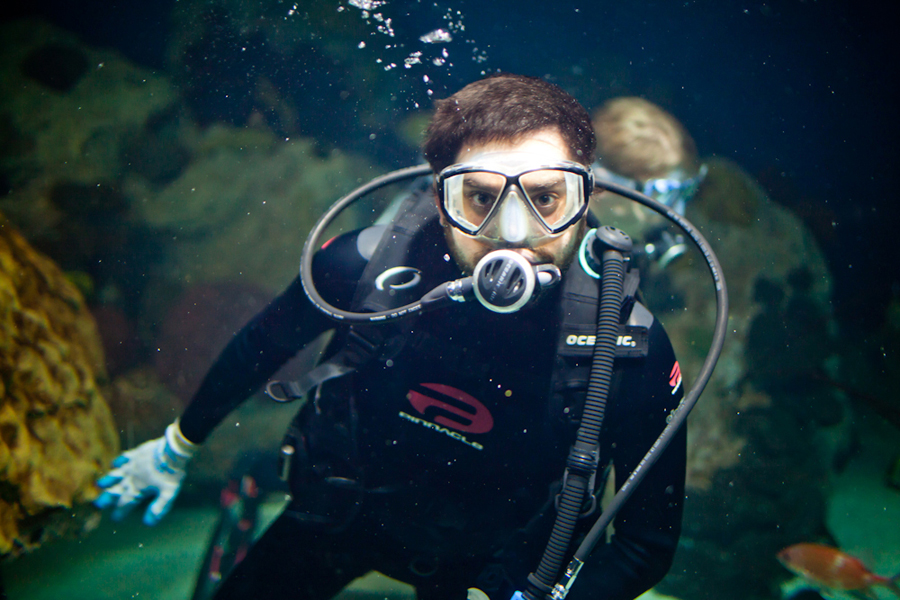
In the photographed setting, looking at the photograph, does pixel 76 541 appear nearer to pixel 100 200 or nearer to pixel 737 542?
pixel 100 200

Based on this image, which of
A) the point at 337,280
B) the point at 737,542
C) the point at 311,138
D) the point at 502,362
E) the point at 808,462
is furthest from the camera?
the point at 311,138

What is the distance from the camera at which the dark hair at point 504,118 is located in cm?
185

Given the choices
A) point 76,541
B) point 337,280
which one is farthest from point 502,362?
point 76,541

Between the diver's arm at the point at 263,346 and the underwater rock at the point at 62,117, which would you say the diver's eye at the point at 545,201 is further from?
the underwater rock at the point at 62,117

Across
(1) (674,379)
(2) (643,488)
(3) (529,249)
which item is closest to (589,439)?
(2) (643,488)

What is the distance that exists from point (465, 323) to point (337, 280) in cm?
69

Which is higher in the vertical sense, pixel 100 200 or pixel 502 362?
pixel 502 362

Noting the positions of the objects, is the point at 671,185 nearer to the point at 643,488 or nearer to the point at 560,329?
the point at 560,329

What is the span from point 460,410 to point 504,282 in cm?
69

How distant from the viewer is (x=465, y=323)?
192 centimetres

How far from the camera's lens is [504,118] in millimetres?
1848

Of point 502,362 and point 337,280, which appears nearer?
point 502,362

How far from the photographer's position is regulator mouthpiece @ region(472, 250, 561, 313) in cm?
148

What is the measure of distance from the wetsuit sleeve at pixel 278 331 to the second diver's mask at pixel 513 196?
59 centimetres
